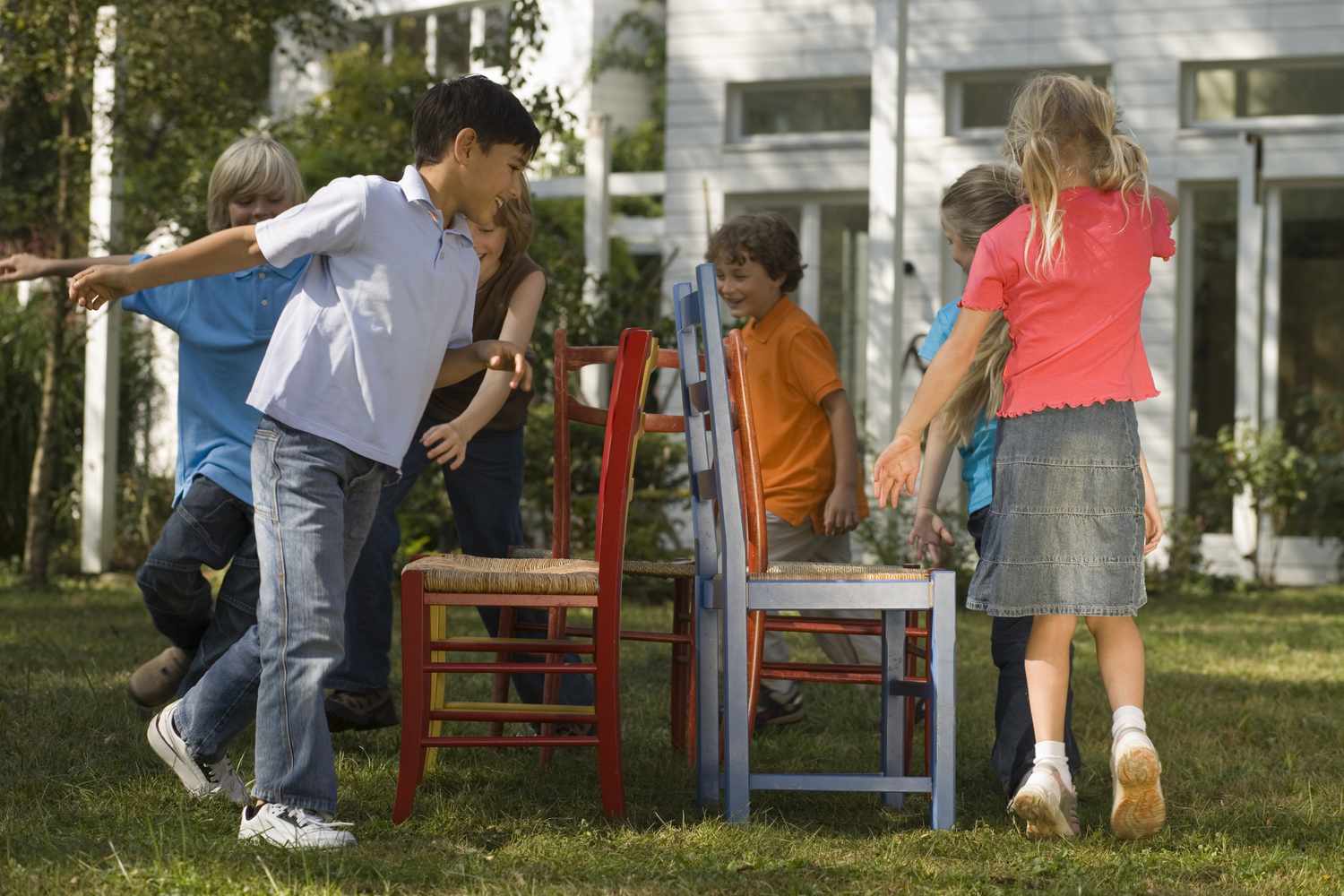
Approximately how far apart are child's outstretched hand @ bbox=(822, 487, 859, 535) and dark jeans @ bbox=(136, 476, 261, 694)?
63.8 inches

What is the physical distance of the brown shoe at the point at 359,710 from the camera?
15.1 feet

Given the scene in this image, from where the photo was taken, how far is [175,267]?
330 centimetres

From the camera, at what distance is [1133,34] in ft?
36.3

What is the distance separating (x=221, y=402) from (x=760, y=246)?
1.68 m

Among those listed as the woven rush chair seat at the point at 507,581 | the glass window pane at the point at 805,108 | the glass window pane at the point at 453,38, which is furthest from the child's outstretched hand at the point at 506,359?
the glass window pane at the point at 453,38

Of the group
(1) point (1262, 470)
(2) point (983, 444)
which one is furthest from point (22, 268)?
(1) point (1262, 470)

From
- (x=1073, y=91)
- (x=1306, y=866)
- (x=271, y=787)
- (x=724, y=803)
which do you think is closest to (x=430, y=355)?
(x=271, y=787)

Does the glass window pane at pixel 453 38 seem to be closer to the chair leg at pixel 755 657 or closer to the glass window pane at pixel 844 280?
the glass window pane at pixel 844 280

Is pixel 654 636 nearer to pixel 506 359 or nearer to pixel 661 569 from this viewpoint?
pixel 661 569

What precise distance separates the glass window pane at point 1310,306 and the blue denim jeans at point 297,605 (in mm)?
8690

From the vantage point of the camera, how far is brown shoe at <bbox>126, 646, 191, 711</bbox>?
4.44m

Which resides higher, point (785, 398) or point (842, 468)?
point (785, 398)

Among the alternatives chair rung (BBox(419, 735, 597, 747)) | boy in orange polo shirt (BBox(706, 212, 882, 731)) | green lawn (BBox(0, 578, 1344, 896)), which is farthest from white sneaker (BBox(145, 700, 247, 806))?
boy in orange polo shirt (BBox(706, 212, 882, 731))

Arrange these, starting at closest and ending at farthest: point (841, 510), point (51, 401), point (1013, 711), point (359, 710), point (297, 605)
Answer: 1. point (297, 605)
2. point (1013, 711)
3. point (359, 710)
4. point (841, 510)
5. point (51, 401)
